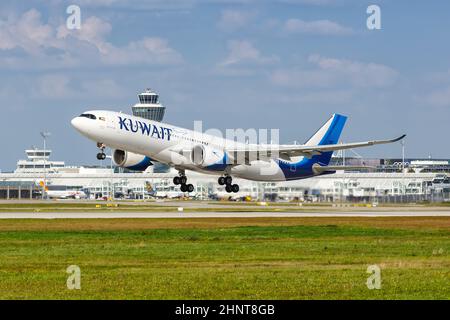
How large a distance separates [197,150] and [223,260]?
1726 inches

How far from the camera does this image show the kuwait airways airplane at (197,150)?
74.7 meters

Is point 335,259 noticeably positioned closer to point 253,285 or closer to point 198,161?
point 253,285

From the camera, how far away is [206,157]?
81.5 metres

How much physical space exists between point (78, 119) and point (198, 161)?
472 inches

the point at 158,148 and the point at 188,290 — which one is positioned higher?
the point at 158,148

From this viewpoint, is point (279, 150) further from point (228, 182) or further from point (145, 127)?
point (145, 127)

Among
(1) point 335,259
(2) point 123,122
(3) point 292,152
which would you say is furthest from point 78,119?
(1) point 335,259

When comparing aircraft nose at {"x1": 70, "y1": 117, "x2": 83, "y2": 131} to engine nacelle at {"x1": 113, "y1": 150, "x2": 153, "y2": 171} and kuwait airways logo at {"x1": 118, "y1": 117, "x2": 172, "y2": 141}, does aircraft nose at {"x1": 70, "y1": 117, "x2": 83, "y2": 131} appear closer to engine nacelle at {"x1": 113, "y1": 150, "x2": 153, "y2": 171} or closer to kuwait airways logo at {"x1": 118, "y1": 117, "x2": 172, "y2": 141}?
kuwait airways logo at {"x1": 118, "y1": 117, "x2": 172, "y2": 141}

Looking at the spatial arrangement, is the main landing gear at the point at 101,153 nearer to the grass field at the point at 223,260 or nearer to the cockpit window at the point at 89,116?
the cockpit window at the point at 89,116

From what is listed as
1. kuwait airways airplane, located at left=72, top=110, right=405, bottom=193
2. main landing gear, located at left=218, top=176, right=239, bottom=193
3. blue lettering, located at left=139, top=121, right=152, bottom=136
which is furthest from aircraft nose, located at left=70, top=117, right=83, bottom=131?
main landing gear, located at left=218, top=176, right=239, bottom=193

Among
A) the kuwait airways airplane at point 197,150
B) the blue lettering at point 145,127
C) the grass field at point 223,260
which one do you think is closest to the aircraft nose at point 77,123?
the kuwait airways airplane at point 197,150

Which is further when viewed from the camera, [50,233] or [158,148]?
[158,148]

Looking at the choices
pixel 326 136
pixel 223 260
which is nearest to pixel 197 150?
pixel 326 136

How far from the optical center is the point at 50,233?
5319 centimetres
